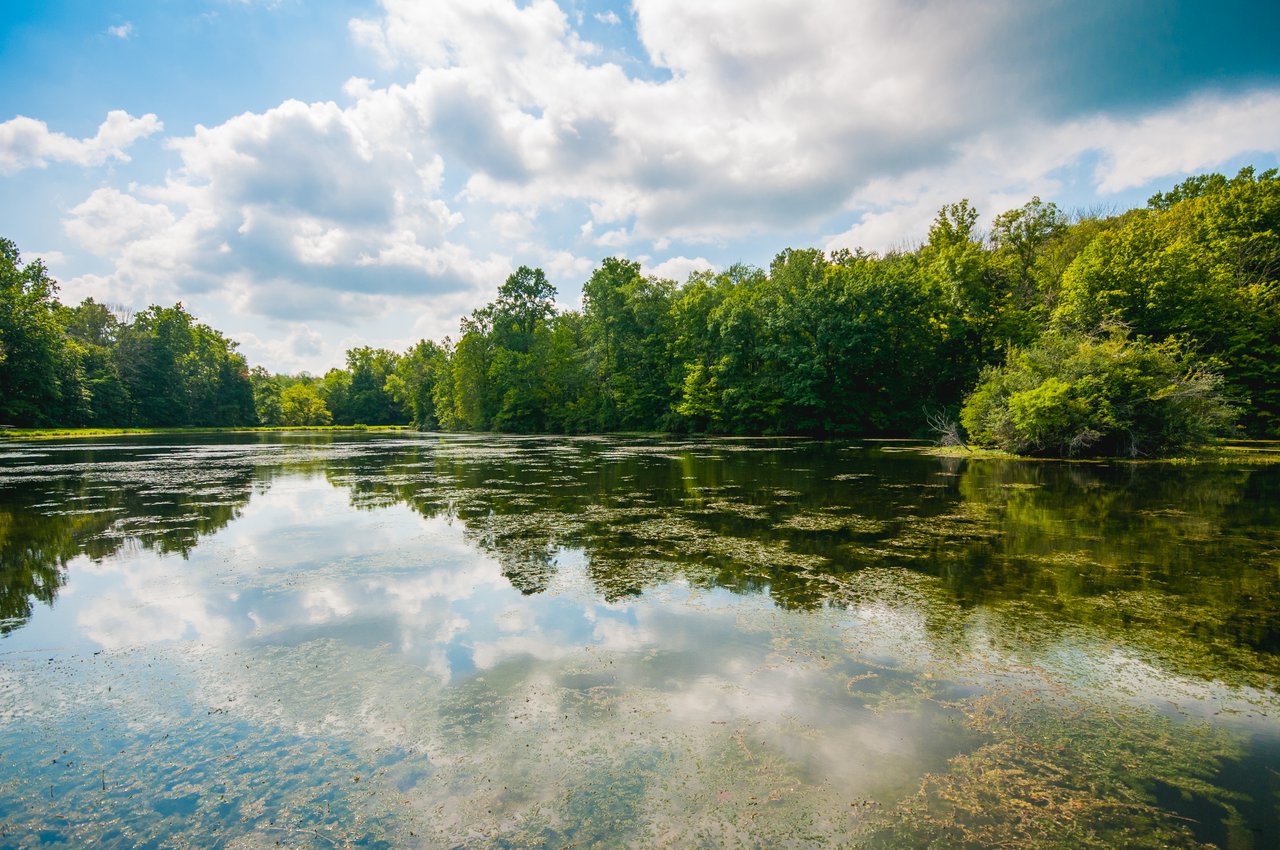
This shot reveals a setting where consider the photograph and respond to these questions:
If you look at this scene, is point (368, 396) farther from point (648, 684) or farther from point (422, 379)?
point (648, 684)

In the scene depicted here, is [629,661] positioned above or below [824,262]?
below

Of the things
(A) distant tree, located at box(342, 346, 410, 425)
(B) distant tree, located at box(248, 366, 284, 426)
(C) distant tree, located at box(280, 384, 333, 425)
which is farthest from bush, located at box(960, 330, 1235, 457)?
(C) distant tree, located at box(280, 384, 333, 425)

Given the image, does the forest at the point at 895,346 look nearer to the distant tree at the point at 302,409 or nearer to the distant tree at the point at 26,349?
the distant tree at the point at 26,349

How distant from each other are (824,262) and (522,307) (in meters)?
29.5

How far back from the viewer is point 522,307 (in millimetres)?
57000

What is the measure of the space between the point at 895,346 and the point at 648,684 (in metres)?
35.3

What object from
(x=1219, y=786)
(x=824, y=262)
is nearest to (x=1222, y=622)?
(x=1219, y=786)

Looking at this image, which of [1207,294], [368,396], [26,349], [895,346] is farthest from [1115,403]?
[368,396]

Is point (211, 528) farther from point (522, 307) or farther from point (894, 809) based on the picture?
point (522, 307)

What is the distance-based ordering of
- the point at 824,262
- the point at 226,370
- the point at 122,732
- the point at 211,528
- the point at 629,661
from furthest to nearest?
the point at 226,370
the point at 824,262
the point at 211,528
the point at 629,661
the point at 122,732

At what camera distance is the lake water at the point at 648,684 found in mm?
2502

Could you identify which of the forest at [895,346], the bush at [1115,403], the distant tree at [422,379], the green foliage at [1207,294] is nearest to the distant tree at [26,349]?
the forest at [895,346]

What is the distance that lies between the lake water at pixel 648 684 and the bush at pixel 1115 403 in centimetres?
951

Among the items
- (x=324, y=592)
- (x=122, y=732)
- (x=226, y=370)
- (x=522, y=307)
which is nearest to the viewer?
(x=122, y=732)
